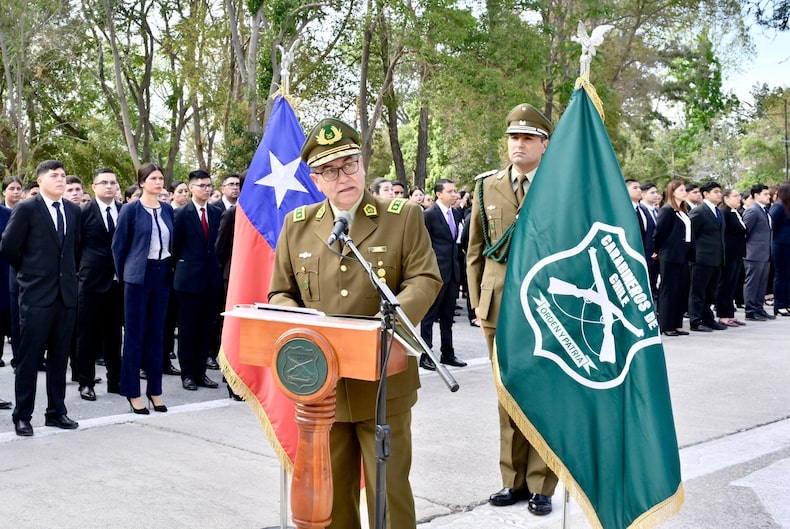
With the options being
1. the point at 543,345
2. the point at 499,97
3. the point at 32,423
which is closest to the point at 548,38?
the point at 499,97

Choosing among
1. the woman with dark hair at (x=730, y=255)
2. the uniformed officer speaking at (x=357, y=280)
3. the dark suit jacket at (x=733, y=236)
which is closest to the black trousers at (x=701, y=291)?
the woman with dark hair at (x=730, y=255)

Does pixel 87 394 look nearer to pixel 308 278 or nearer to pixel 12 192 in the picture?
pixel 12 192

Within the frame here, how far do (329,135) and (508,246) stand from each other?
1855 millimetres

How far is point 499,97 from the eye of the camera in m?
A: 26.0

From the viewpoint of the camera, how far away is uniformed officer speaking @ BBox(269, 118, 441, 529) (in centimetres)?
363

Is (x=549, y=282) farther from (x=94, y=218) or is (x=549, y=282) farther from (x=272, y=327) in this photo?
(x=94, y=218)

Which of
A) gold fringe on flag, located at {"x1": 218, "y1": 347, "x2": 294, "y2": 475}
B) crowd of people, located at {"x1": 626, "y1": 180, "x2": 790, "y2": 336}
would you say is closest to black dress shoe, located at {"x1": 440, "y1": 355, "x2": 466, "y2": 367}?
crowd of people, located at {"x1": 626, "y1": 180, "x2": 790, "y2": 336}

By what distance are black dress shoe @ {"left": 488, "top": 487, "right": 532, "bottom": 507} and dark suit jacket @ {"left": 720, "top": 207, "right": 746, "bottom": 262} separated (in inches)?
435

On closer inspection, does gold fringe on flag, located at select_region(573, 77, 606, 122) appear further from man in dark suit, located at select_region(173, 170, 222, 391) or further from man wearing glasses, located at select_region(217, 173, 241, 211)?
man wearing glasses, located at select_region(217, 173, 241, 211)

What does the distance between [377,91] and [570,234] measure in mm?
25108

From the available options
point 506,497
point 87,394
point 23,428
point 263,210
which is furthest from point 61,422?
point 506,497

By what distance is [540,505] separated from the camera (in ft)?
16.2

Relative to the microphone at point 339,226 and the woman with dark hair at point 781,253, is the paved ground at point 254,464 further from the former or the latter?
the woman with dark hair at point 781,253

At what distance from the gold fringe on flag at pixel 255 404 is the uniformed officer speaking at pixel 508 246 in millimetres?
1281
